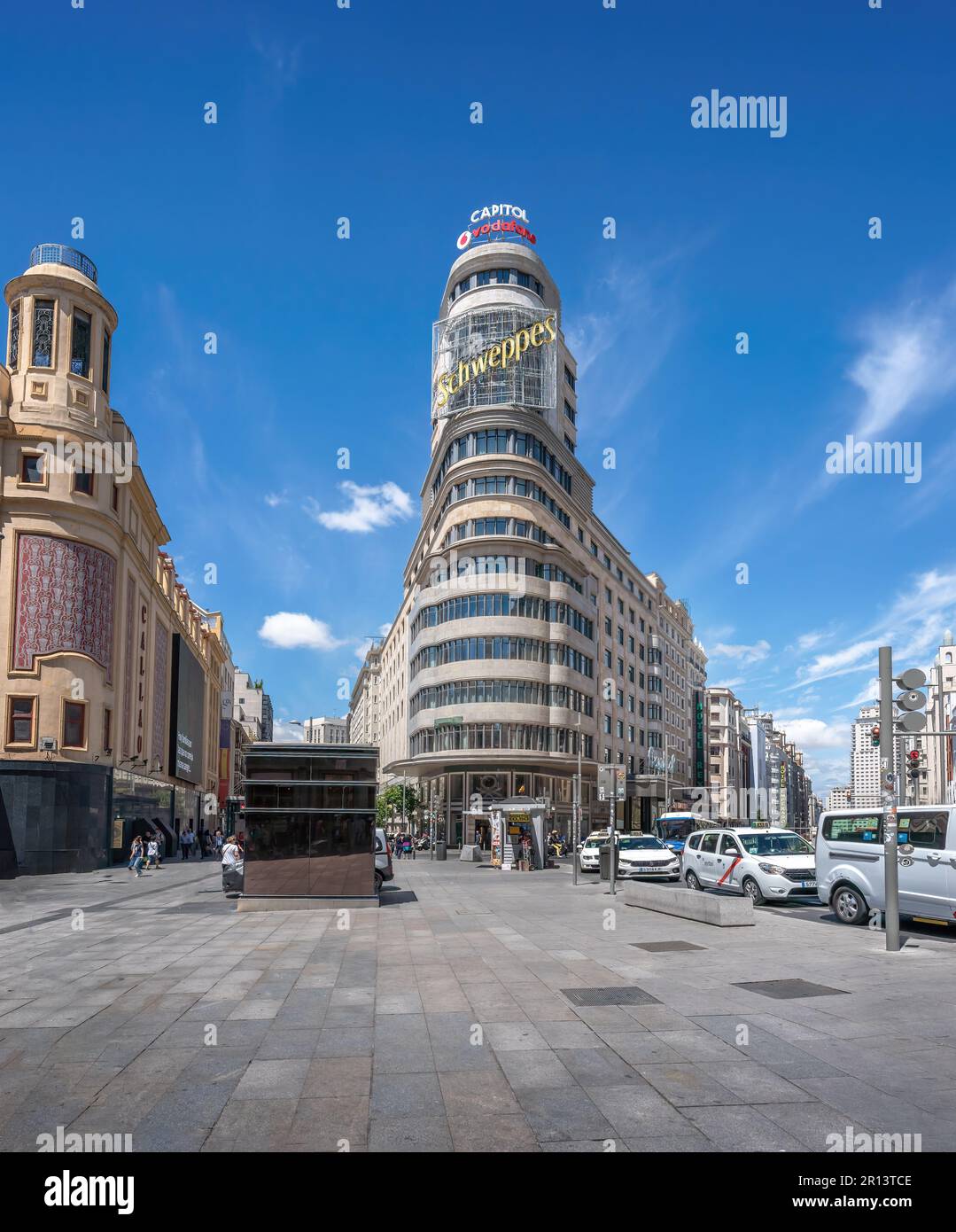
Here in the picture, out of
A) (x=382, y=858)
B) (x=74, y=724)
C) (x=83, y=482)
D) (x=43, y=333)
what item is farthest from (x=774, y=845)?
(x=43, y=333)

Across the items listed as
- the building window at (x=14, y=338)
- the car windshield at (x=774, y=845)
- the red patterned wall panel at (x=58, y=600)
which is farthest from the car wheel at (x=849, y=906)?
the building window at (x=14, y=338)

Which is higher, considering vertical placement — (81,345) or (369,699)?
(81,345)

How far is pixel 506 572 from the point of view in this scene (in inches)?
2410

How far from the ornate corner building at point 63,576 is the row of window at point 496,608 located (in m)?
21.8

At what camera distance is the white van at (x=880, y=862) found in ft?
50.5

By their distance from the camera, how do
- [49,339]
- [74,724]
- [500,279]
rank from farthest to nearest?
[500,279] → [49,339] → [74,724]

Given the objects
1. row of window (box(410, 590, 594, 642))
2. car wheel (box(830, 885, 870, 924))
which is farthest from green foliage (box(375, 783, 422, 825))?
car wheel (box(830, 885, 870, 924))

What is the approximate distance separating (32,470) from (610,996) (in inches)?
1364

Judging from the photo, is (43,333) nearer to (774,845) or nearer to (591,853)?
(591,853)

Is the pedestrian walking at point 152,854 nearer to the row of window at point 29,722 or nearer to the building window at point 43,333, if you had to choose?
the row of window at point 29,722

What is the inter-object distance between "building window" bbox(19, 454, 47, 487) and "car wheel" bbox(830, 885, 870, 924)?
3228 cm

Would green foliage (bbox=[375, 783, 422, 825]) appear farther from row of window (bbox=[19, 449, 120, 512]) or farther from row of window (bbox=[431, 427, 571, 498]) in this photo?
row of window (bbox=[19, 449, 120, 512])

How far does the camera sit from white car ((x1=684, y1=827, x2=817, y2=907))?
21.5m
